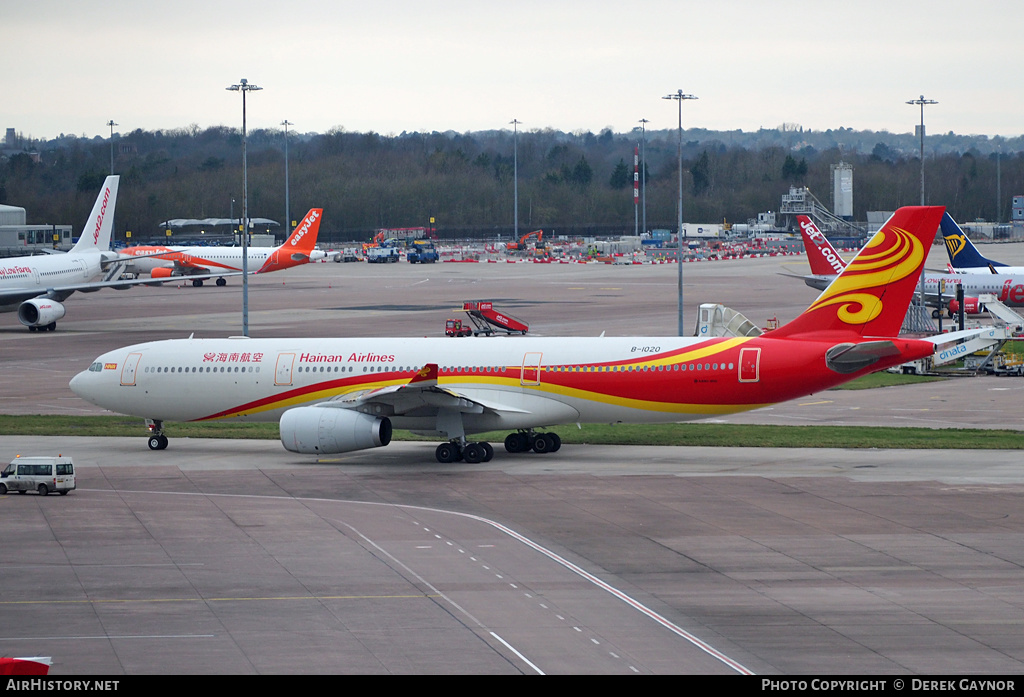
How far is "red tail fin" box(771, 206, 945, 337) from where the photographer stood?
35.6 m

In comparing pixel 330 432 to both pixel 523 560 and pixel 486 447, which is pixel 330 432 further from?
pixel 523 560

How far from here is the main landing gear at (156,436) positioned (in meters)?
40.9

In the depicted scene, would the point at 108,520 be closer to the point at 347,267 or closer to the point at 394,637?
the point at 394,637

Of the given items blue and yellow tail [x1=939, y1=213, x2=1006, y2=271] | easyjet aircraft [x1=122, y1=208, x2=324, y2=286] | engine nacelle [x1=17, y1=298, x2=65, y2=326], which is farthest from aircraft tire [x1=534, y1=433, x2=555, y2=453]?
easyjet aircraft [x1=122, y1=208, x2=324, y2=286]

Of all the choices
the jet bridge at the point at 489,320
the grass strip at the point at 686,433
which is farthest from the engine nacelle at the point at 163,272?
the grass strip at the point at 686,433

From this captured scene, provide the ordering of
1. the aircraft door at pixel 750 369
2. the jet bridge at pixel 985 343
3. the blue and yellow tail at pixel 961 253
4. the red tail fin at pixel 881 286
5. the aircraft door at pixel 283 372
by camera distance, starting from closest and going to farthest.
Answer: the aircraft door at pixel 750 369 < the red tail fin at pixel 881 286 < the aircraft door at pixel 283 372 < the jet bridge at pixel 985 343 < the blue and yellow tail at pixel 961 253

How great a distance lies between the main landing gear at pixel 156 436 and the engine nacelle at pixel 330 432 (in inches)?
269

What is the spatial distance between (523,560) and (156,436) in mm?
20387

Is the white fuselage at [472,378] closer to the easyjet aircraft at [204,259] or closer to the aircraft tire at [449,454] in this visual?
the aircraft tire at [449,454]

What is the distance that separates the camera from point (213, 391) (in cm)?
3997

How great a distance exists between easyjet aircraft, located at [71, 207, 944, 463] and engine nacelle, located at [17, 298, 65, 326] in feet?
130

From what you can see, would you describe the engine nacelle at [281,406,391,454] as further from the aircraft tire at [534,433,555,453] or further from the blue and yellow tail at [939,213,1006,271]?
the blue and yellow tail at [939,213,1006,271]

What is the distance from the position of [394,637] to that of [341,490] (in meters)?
13.7

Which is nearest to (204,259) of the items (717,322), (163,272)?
(163,272)
